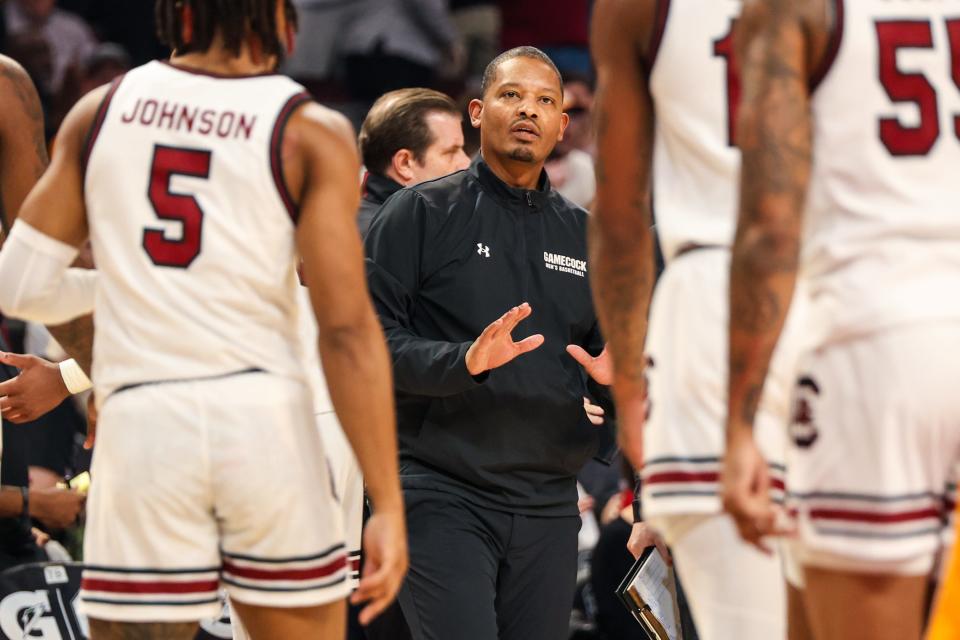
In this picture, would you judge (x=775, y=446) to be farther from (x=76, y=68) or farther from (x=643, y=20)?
(x=76, y=68)

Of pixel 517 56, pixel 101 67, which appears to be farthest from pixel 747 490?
pixel 101 67

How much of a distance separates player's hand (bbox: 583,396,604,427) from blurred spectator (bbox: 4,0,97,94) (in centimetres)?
646

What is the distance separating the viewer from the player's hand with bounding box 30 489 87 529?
19.5 feet

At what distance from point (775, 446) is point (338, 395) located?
94 centimetres

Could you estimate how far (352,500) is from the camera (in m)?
5.39

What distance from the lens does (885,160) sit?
9.63 feet

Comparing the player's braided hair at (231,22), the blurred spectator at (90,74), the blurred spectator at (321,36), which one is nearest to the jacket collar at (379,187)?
the player's braided hair at (231,22)

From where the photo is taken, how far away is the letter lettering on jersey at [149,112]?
3473mm

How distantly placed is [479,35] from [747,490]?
9232 mm

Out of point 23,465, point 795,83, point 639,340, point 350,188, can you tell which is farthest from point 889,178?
point 23,465

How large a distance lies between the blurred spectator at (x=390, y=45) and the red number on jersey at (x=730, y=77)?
7.03 meters

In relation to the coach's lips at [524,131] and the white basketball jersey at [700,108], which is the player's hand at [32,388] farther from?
the white basketball jersey at [700,108]

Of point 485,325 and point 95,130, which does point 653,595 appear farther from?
point 95,130

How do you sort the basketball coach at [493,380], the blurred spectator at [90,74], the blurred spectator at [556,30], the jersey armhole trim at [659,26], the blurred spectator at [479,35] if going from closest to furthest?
1. the jersey armhole trim at [659,26]
2. the basketball coach at [493,380]
3. the blurred spectator at [90,74]
4. the blurred spectator at [556,30]
5. the blurred spectator at [479,35]
